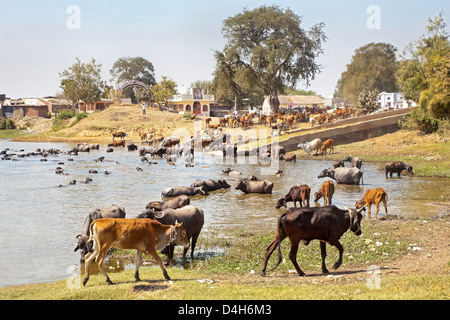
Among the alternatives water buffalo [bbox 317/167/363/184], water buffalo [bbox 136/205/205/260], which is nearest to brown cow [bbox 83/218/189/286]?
water buffalo [bbox 136/205/205/260]

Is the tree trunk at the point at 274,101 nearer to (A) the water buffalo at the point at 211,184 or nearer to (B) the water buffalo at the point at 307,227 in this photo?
(A) the water buffalo at the point at 211,184

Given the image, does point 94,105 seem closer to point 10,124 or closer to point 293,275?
point 10,124

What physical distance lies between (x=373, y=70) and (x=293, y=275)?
92133mm

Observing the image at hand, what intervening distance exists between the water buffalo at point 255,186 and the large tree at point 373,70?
7466 centimetres

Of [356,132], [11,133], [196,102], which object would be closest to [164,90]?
[196,102]

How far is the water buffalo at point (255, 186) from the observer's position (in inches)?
961

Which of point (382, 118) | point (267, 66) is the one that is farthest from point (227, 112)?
point (382, 118)

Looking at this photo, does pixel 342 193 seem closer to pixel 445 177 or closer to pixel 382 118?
pixel 445 177

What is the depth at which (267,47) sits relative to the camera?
6272cm

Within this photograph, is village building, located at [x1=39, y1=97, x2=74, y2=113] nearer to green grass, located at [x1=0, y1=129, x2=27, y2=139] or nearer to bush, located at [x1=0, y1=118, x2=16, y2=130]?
bush, located at [x1=0, y1=118, x2=16, y2=130]

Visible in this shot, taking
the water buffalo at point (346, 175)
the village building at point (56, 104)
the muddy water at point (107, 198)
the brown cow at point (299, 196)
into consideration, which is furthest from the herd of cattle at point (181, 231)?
the village building at point (56, 104)

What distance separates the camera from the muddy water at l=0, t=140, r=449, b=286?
13875mm

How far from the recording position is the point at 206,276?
36.4ft
